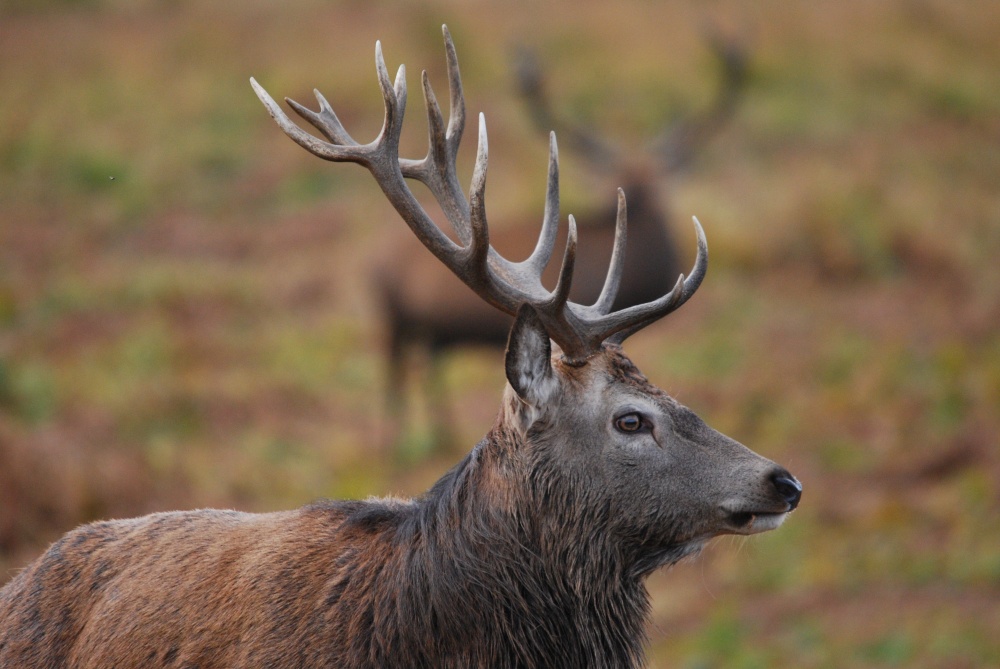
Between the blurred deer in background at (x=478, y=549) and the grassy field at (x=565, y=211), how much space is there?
186 cm

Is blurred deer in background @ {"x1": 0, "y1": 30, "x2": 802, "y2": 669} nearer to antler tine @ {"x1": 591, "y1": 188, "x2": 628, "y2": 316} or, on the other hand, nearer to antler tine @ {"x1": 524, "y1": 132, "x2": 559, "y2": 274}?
antler tine @ {"x1": 591, "y1": 188, "x2": 628, "y2": 316}

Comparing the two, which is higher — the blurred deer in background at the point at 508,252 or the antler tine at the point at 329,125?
the blurred deer in background at the point at 508,252

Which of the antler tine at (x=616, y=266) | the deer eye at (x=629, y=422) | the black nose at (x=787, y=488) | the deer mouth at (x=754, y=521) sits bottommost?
the deer mouth at (x=754, y=521)

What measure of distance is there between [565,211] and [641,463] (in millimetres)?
13045

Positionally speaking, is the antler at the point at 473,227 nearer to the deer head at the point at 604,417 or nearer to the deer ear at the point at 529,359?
the deer head at the point at 604,417

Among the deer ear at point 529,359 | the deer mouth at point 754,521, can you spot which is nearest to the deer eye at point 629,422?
the deer ear at point 529,359

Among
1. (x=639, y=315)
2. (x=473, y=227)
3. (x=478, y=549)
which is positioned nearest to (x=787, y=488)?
(x=639, y=315)

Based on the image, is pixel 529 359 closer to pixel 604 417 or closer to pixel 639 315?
pixel 604 417

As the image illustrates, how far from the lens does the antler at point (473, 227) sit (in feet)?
14.3

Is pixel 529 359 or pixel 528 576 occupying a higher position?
pixel 529 359

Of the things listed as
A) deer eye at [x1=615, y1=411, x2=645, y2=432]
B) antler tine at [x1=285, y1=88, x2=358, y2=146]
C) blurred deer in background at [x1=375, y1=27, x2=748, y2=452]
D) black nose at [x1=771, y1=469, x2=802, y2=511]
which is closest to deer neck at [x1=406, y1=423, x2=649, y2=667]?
deer eye at [x1=615, y1=411, x2=645, y2=432]

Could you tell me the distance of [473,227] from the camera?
4.29m

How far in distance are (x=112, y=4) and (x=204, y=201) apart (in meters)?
7.38

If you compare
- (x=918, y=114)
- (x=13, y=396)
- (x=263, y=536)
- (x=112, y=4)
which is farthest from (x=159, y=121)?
(x=263, y=536)
